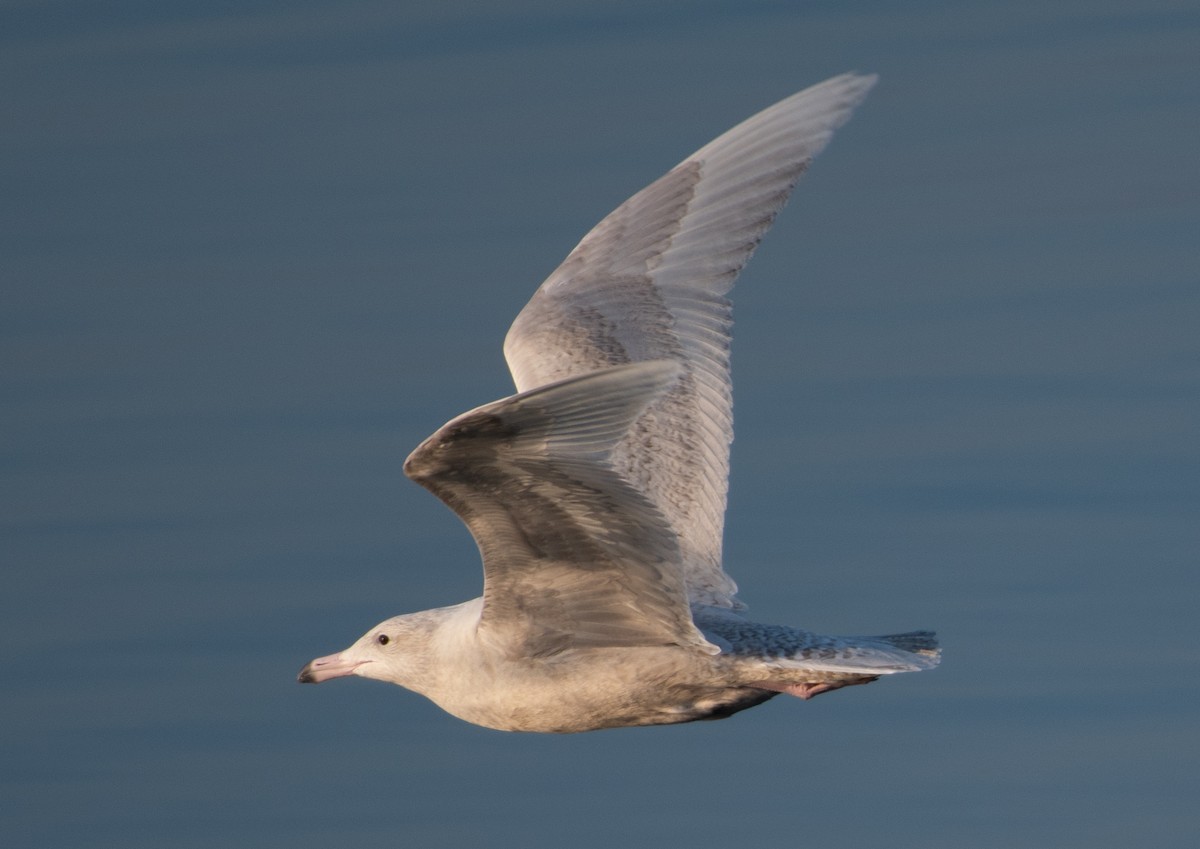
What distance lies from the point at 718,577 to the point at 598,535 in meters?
1.82

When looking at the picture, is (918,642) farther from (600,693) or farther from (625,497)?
(625,497)

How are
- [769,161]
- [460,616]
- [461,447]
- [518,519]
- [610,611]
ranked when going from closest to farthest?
[461,447]
[518,519]
[610,611]
[460,616]
[769,161]

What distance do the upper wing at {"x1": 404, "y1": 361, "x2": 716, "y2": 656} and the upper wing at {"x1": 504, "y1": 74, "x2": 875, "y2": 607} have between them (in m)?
1.29

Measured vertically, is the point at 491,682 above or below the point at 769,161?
below

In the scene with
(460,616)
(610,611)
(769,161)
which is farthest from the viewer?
(769,161)

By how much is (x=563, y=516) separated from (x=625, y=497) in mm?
295

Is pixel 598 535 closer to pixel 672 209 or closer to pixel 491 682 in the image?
pixel 491 682

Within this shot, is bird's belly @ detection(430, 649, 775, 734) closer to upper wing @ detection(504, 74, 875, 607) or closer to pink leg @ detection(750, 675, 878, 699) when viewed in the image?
pink leg @ detection(750, 675, 878, 699)

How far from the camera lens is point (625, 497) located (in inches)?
295

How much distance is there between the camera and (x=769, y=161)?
10.4m

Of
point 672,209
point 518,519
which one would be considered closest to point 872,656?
point 518,519

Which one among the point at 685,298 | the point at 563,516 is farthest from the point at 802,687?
the point at 685,298

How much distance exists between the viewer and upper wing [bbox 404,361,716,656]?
6.90 m

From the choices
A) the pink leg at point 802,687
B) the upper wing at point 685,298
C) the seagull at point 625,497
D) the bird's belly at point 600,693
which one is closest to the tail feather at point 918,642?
the seagull at point 625,497
